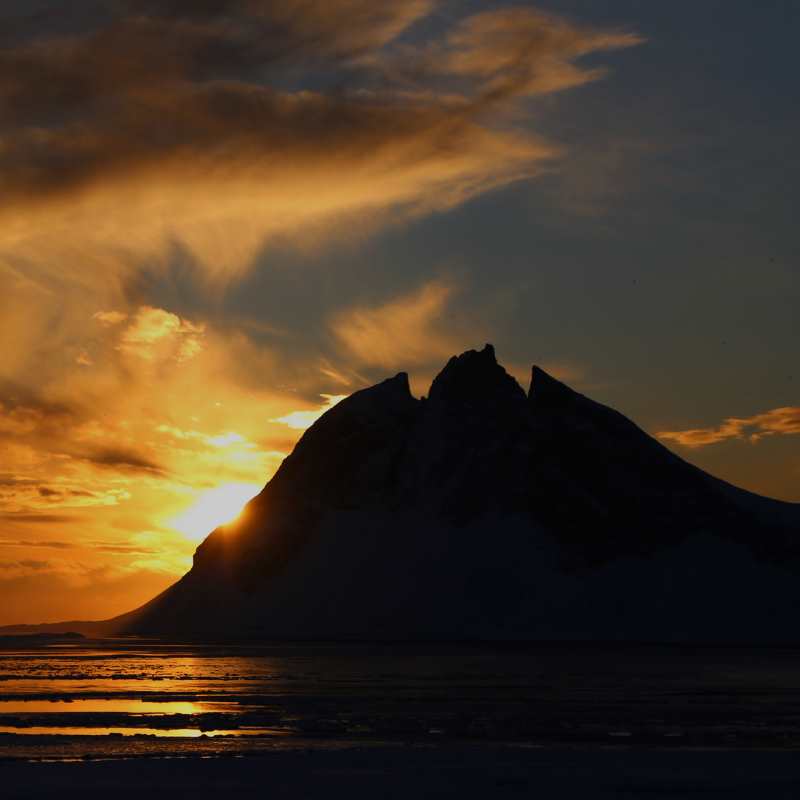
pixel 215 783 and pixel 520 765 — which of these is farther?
pixel 520 765

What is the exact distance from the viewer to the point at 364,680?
6931 centimetres

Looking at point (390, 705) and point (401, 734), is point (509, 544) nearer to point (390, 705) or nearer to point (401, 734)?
point (390, 705)

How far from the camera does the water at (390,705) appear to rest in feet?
133

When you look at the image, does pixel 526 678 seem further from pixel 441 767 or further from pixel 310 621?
pixel 310 621

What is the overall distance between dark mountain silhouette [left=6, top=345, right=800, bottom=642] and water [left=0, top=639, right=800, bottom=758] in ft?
243

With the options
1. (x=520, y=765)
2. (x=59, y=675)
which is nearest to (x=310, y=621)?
(x=59, y=675)

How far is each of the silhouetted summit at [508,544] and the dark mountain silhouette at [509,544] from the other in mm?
256

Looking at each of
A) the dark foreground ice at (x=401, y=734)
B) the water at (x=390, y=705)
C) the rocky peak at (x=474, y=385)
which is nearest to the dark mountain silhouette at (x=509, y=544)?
the rocky peak at (x=474, y=385)

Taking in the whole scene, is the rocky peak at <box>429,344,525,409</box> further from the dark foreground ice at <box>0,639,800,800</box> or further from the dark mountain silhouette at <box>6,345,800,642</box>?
the dark foreground ice at <box>0,639,800,800</box>

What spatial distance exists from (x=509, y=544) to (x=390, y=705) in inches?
5046

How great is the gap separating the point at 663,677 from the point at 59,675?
122ft

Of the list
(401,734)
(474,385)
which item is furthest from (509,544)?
(401,734)

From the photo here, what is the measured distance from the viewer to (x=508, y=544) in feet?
589

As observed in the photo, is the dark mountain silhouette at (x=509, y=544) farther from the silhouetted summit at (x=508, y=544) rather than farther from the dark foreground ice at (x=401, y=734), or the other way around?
the dark foreground ice at (x=401, y=734)
